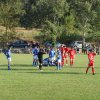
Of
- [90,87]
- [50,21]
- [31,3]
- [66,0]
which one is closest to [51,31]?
[50,21]

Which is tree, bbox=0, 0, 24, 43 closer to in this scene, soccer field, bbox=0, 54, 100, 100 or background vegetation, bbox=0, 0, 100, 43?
background vegetation, bbox=0, 0, 100, 43

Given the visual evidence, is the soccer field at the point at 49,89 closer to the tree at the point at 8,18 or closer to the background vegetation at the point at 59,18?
the background vegetation at the point at 59,18

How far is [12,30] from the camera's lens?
76.8m

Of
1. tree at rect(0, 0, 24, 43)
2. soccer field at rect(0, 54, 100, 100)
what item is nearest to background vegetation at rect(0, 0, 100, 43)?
tree at rect(0, 0, 24, 43)

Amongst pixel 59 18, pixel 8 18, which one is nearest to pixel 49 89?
pixel 8 18

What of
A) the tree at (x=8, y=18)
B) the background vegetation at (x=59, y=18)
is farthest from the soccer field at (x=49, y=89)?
the tree at (x=8, y=18)

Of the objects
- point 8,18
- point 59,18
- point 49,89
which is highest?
point 59,18

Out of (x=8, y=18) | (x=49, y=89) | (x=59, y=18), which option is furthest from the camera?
(x=59, y=18)

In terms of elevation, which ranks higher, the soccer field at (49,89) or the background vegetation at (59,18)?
the background vegetation at (59,18)

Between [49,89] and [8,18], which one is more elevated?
[8,18]

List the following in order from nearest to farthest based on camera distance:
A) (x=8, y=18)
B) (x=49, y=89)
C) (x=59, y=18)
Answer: (x=49, y=89) < (x=8, y=18) < (x=59, y=18)

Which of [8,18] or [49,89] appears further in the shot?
[8,18]

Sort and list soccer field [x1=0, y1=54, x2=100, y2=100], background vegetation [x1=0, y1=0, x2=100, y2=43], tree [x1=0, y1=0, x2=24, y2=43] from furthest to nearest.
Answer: background vegetation [x1=0, y1=0, x2=100, y2=43]
tree [x1=0, y1=0, x2=24, y2=43]
soccer field [x1=0, y1=54, x2=100, y2=100]

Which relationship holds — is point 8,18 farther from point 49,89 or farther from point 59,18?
point 49,89
